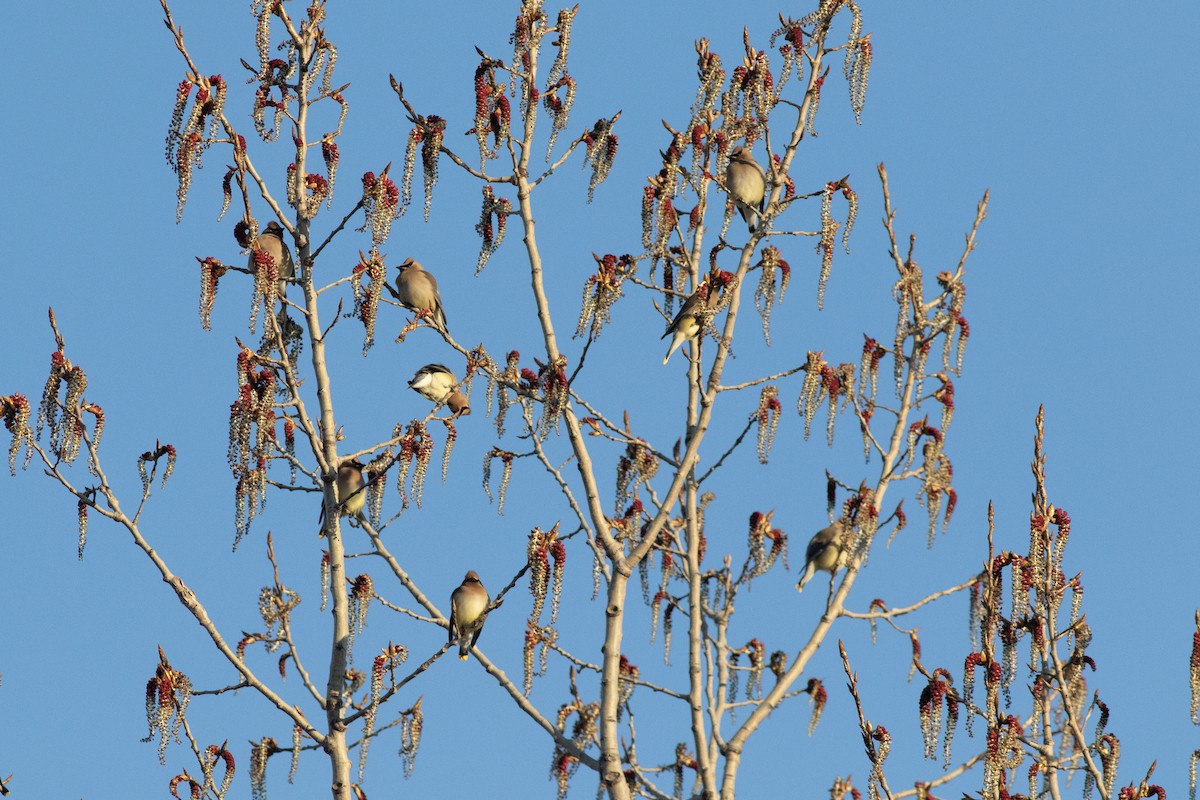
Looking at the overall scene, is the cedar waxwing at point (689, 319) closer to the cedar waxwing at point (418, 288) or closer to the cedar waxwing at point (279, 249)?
the cedar waxwing at point (279, 249)

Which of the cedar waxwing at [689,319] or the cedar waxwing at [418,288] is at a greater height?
the cedar waxwing at [418,288]

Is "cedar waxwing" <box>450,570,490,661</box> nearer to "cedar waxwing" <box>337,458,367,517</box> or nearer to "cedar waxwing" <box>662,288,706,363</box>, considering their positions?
"cedar waxwing" <box>337,458,367,517</box>

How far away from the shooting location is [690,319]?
11273 millimetres

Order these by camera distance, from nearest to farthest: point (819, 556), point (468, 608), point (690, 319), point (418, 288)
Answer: point (690, 319) < point (468, 608) < point (819, 556) < point (418, 288)

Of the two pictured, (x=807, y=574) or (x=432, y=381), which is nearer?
(x=807, y=574)

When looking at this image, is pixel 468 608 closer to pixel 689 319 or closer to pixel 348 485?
pixel 348 485

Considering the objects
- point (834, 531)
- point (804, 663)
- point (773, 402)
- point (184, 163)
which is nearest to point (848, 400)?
point (773, 402)

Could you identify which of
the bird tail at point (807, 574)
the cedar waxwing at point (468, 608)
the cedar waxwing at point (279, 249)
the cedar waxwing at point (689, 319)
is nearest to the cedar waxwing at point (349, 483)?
the cedar waxwing at point (468, 608)

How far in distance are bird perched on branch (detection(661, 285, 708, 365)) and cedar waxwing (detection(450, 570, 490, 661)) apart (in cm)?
229

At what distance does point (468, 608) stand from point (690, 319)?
Answer: 10.1 feet

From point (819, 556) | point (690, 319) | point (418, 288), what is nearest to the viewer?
point (690, 319)

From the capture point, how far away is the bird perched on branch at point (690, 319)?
1037 centimetres

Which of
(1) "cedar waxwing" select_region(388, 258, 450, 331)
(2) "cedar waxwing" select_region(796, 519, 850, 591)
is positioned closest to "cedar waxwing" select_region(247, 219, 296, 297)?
(1) "cedar waxwing" select_region(388, 258, 450, 331)

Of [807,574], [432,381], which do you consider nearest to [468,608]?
[807,574]
